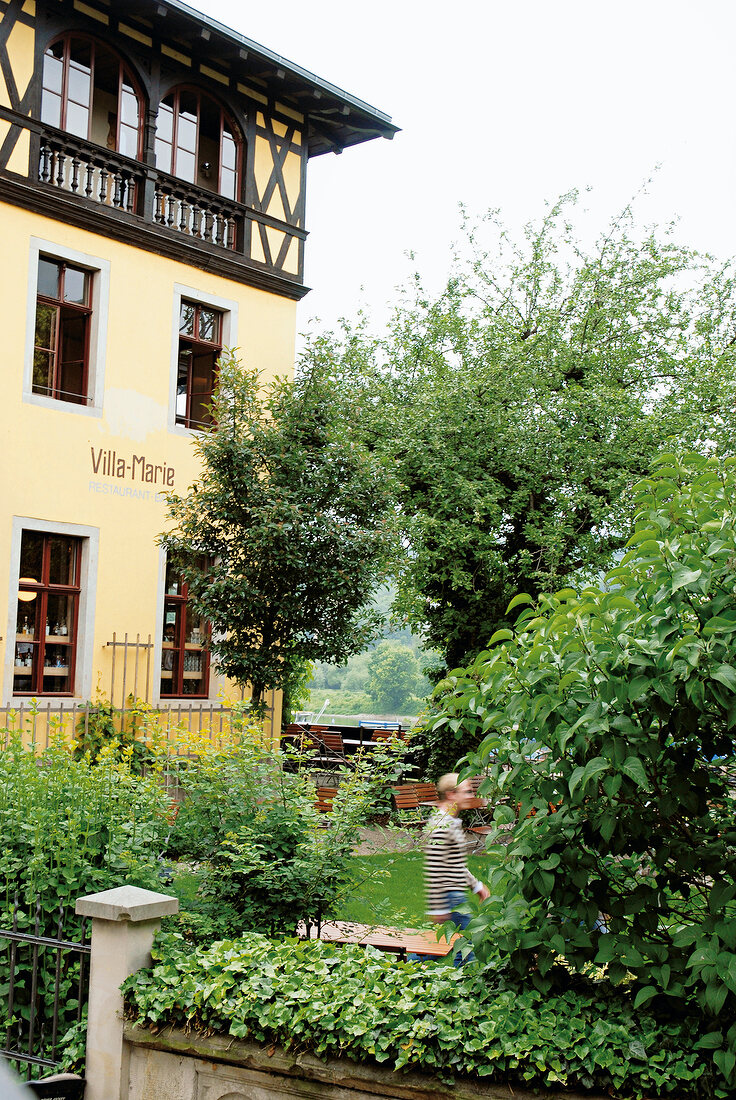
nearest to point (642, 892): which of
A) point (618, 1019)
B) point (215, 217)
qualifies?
point (618, 1019)

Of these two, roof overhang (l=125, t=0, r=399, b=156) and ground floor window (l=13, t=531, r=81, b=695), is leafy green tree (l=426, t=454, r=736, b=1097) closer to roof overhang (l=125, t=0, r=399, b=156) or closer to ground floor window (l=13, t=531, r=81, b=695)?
ground floor window (l=13, t=531, r=81, b=695)

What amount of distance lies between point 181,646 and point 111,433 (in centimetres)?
328

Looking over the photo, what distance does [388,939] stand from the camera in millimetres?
6746

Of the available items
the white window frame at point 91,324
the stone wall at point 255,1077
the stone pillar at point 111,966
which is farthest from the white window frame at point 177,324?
the stone wall at point 255,1077

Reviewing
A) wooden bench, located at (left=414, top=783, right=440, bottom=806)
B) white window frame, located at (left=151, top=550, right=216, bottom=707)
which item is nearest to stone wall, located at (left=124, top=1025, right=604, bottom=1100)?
white window frame, located at (left=151, top=550, right=216, bottom=707)

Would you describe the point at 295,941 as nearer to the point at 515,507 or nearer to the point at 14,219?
the point at 14,219

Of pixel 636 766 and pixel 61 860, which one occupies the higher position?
pixel 636 766

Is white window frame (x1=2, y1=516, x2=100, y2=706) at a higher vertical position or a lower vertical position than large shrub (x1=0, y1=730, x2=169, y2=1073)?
higher

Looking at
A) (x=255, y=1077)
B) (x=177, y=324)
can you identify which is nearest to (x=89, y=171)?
(x=177, y=324)

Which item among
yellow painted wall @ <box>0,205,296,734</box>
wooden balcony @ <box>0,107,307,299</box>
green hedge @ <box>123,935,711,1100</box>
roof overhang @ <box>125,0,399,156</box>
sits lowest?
green hedge @ <box>123,935,711,1100</box>

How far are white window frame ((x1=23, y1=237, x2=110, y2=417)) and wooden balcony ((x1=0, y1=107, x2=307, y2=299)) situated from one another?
44 cm

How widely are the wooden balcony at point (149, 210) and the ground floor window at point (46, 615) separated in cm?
436

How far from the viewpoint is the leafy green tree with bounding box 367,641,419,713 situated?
218ft

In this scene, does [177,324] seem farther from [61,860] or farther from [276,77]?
[61,860]
